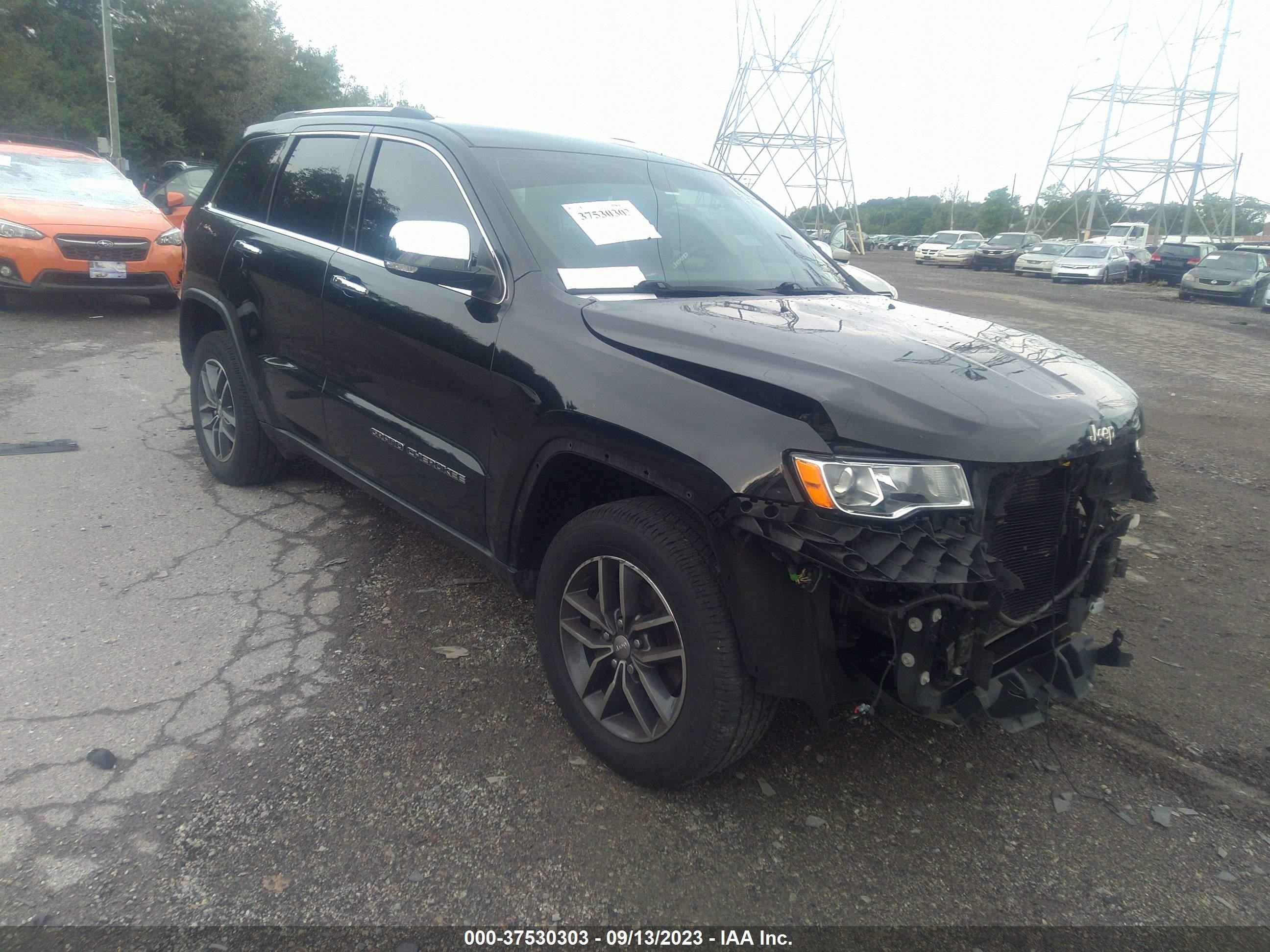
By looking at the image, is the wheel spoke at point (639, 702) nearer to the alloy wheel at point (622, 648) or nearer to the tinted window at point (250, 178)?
the alloy wheel at point (622, 648)

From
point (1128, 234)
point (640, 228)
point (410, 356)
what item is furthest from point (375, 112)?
point (1128, 234)

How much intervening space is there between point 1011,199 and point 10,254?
7668cm

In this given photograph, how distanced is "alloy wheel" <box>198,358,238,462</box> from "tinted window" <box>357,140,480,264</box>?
5.30 feet

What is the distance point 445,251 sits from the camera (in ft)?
9.63

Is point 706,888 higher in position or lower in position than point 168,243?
lower

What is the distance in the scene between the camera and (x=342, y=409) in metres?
3.75

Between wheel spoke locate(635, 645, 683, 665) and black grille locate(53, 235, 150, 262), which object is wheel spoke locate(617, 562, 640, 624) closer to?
wheel spoke locate(635, 645, 683, 665)

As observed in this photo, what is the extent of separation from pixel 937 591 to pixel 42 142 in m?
13.1

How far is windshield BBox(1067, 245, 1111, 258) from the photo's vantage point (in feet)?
100

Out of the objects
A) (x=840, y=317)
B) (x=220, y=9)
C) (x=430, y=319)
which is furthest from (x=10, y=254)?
(x=220, y=9)

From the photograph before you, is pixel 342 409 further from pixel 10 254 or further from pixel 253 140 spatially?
pixel 10 254

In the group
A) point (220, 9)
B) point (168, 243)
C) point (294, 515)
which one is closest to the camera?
point (294, 515)

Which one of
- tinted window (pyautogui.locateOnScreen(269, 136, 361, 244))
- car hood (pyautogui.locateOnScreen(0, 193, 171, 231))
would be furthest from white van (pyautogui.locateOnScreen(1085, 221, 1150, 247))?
tinted window (pyautogui.locateOnScreen(269, 136, 361, 244))

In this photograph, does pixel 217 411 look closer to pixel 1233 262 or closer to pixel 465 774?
pixel 465 774
